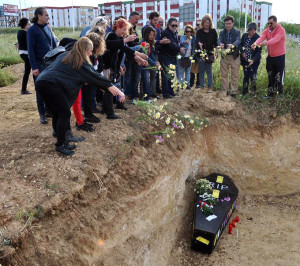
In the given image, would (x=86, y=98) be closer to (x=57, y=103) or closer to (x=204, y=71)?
(x=57, y=103)

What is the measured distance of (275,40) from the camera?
5973 mm

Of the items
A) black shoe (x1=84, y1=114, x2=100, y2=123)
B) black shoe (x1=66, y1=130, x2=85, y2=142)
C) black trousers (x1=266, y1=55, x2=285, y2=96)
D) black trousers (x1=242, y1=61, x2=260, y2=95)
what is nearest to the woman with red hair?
black shoe (x1=84, y1=114, x2=100, y2=123)

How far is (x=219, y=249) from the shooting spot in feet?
16.3

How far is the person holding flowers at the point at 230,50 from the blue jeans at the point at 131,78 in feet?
6.88

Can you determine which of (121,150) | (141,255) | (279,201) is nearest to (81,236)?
(141,255)

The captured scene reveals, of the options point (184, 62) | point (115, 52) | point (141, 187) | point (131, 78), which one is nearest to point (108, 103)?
point (115, 52)

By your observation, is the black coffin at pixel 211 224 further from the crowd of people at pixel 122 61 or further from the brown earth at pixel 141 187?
the crowd of people at pixel 122 61

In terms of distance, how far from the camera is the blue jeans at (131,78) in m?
5.74

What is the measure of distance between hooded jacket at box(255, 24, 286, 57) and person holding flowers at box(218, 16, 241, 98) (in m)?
0.55

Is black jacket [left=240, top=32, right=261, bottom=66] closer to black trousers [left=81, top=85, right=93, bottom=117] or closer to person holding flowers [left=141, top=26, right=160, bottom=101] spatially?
person holding flowers [left=141, top=26, right=160, bottom=101]

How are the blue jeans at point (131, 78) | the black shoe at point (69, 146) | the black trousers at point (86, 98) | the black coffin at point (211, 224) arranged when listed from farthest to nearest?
the blue jeans at point (131, 78) < the black trousers at point (86, 98) < the black coffin at point (211, 224) < the black shoe at point (69, 146)

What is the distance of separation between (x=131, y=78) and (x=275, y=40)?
3188 mm

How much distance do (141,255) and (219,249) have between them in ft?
5.58

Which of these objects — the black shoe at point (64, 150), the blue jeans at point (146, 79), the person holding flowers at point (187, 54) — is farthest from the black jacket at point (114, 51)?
the black shoe at point (64, 150)
